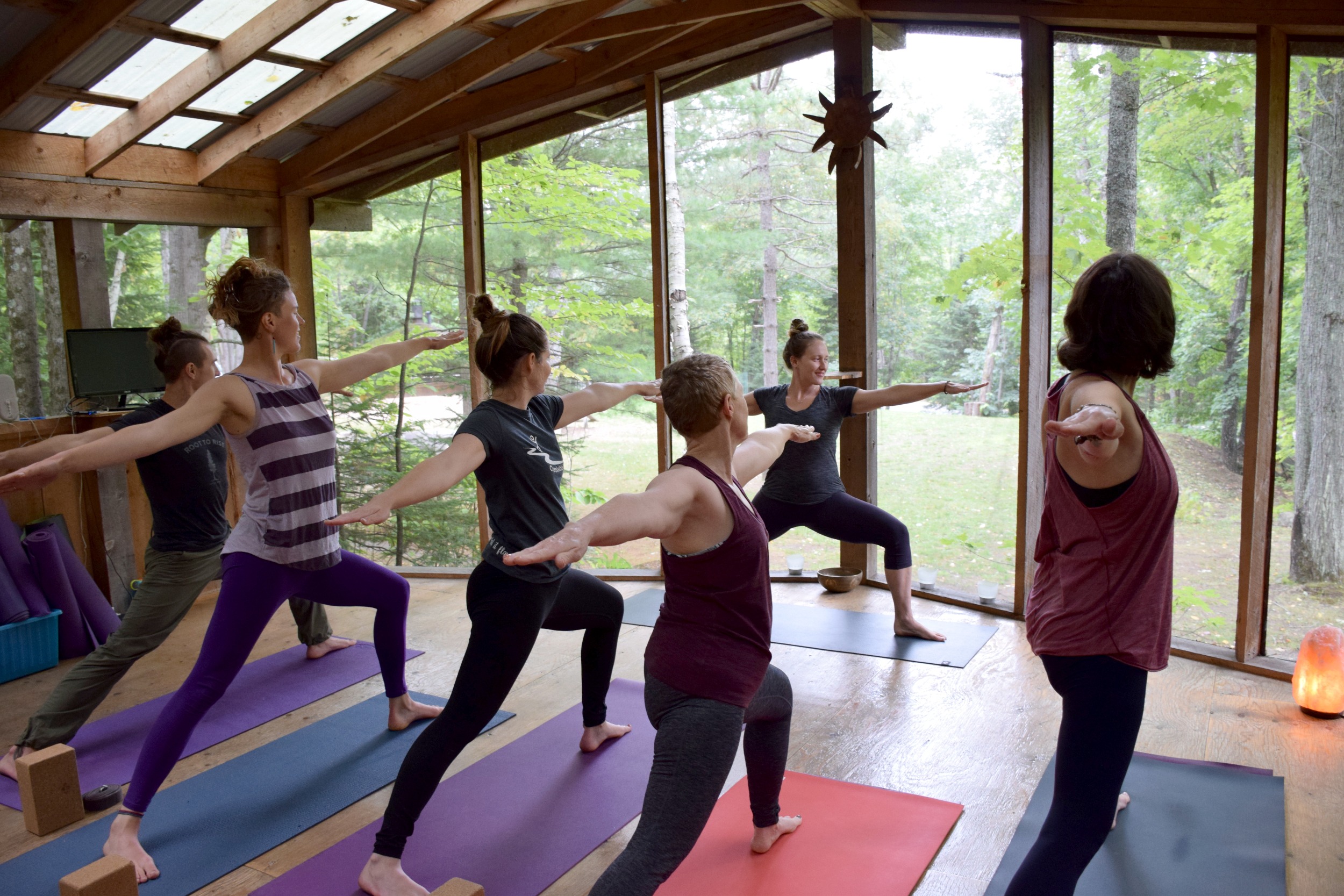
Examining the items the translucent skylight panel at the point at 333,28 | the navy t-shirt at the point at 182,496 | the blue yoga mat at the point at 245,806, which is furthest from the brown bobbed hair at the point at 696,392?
the translucent skylight panel at the point at 333,28

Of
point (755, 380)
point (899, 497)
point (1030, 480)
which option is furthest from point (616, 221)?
point (1030, 480)

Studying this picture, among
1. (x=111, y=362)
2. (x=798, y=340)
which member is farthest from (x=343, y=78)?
(x=798, y=340)

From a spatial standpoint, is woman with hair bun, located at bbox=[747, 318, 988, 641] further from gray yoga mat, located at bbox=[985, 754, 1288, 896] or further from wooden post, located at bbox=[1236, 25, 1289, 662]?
gray yoga mat, located at bbox=[985, 754, 1288, 896]

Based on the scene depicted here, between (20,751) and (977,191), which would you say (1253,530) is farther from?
(20,751)

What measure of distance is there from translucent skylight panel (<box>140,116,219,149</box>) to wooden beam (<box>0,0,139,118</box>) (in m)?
0.84

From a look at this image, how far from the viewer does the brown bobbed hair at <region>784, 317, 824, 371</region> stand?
13.6 ft

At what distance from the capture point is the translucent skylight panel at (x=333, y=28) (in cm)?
443

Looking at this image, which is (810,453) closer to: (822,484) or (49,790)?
(822,484)

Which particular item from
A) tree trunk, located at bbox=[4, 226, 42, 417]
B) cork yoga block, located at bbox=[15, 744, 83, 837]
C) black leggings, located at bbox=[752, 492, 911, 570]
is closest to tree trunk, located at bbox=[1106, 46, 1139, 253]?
black leggings, located at bbox=[752, 492, 911, 570]

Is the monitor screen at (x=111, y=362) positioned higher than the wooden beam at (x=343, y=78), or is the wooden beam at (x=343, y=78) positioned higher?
the wooden beam at (x=343, y=78)

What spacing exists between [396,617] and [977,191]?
→ 4.89 meters

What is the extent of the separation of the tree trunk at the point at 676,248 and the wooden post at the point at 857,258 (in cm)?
145

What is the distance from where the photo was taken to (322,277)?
8.55 meters

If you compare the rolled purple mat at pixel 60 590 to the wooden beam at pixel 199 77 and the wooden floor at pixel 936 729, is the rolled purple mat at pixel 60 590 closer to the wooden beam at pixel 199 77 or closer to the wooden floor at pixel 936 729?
the wooden floor at pixel 936 729
